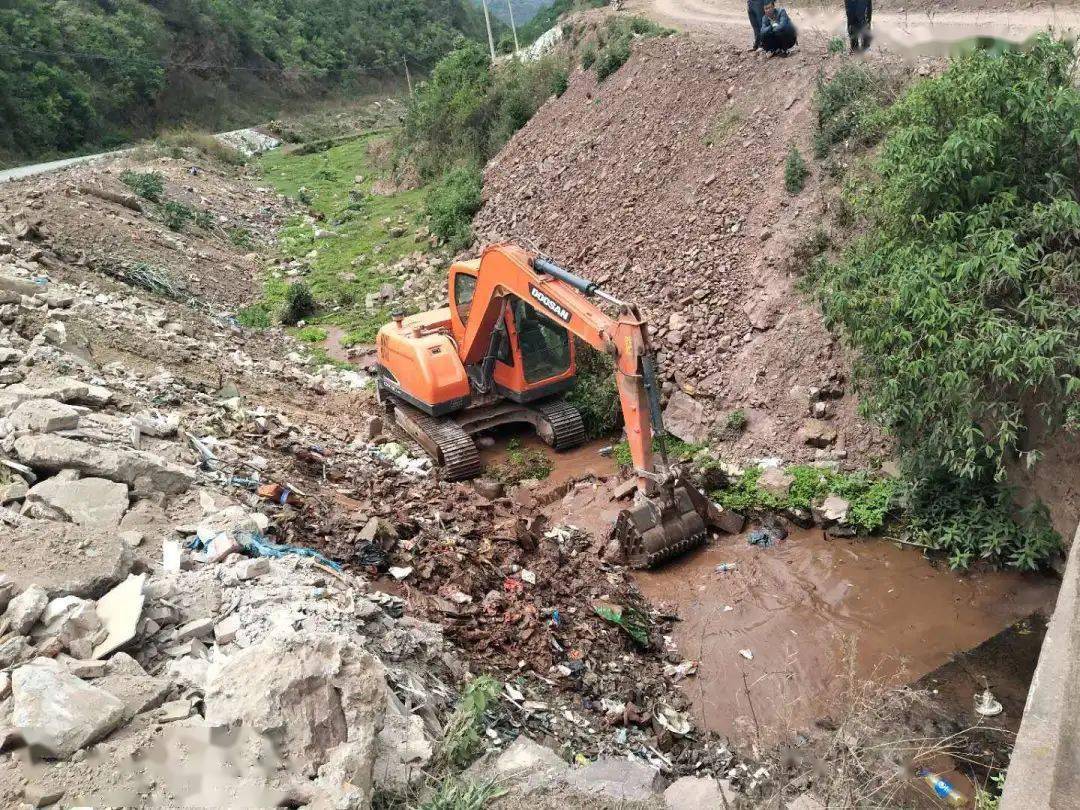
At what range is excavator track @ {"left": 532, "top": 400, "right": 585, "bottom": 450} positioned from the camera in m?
11.1

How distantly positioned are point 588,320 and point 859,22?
25.9 feet

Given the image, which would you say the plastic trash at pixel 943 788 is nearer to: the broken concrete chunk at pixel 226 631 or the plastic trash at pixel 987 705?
the plastic trash at pixel 987 705

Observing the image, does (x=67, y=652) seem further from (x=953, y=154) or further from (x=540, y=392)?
(x=953, y=154)

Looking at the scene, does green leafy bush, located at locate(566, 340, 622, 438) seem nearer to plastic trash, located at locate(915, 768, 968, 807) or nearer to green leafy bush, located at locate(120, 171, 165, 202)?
plastic trash, located at locate(915, 768, 968, 807)

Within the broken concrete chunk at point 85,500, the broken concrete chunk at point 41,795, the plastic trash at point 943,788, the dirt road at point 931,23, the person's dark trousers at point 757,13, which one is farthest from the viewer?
the person's dark trousers at point 757,13

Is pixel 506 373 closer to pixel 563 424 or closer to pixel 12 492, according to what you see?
pixel 563 424

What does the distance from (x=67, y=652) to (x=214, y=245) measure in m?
17.4

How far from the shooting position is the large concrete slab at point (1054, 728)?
4.34m

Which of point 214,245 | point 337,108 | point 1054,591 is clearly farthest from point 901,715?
point 337,108

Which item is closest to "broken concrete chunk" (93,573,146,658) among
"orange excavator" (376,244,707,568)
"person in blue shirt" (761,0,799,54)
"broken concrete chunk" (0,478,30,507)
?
"broken concrete chunk" (0,478,30,507)

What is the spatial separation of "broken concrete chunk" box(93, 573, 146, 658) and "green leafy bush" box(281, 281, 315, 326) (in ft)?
38.2

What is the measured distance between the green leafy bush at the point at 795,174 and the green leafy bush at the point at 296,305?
9499 mm

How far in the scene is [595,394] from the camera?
11594mm

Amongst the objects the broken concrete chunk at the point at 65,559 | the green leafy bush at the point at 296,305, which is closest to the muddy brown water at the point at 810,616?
the broken concrete chunk at the point at 65,559
